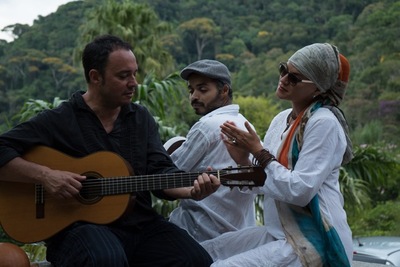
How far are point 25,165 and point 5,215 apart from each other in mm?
261

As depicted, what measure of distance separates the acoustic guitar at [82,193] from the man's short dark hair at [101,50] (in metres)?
0.46

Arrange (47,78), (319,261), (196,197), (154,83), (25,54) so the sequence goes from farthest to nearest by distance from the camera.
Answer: (25,54) < (47,78) < (154,83) < (196,197) < (319,261)

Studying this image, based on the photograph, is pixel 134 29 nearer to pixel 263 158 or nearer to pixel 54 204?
pixel 54 204

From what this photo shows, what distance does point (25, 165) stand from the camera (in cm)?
335

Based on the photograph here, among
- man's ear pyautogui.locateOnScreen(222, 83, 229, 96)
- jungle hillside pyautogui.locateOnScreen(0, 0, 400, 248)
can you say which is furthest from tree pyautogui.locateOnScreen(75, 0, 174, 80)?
man's ear pyautogui.locateOnScreen(222, 83, 229, 96)

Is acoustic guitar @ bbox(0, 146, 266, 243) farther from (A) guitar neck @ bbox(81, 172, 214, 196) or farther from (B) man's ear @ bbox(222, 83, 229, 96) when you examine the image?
(B) man's ear @ bbox(222, 83, 229, 96)

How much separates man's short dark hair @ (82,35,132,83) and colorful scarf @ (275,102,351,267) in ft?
3.12

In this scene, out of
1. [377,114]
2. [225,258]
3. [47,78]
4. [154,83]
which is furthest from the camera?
[47,78]

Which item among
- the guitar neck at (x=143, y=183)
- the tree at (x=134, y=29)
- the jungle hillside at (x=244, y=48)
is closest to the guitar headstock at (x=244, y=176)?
the guitar neck at (x=143, y=183)

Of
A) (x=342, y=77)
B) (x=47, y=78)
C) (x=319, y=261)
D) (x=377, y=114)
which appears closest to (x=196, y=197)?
(x=319, y=261)

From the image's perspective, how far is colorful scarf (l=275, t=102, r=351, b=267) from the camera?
310cm

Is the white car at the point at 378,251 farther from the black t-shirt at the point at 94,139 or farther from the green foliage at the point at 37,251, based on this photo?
the black t-shirt at the point at 94,139

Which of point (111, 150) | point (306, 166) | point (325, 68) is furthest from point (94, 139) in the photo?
point (325, 68)

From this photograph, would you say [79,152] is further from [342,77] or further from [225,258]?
[342,77]
